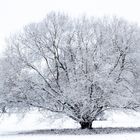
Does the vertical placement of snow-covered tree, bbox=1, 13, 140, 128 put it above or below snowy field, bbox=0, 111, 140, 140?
above

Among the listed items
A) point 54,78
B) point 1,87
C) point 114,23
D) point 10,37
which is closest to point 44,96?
point 54,78

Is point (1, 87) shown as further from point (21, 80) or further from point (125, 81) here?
point (125, 81)

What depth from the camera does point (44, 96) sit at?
27.2 m

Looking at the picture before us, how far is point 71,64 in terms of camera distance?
2667cm

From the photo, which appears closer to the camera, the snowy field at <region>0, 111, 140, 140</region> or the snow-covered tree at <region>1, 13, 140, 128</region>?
the snowy field at <region>0, 111, 140, 140</region>

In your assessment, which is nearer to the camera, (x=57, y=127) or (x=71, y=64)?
(x=71, y=64)

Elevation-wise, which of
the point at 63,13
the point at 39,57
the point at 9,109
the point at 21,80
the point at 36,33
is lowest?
the point at 9,109

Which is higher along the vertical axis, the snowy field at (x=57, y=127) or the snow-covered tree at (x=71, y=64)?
the snow-covered tree at (x=71, y=64)

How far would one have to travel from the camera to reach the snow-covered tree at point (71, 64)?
2580 cm

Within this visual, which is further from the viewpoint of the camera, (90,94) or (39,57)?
(39,57)

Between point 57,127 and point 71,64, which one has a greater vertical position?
point 71,64

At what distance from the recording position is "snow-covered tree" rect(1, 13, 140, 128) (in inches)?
1016

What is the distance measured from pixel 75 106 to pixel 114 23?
7.29 metres

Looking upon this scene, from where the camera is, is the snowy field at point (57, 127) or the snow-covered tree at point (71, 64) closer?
the snowy field at point (57, 127)
